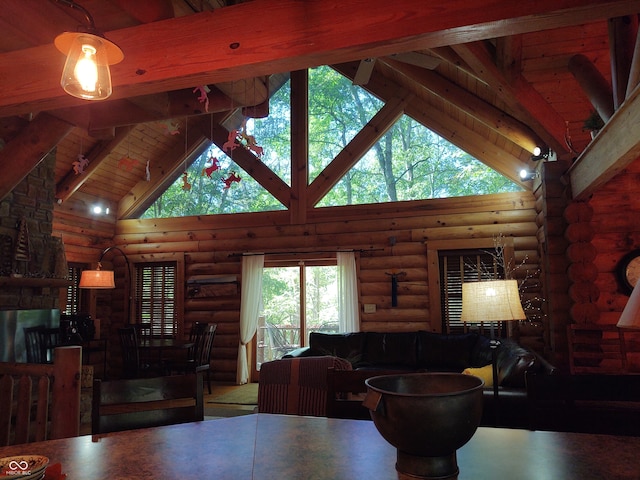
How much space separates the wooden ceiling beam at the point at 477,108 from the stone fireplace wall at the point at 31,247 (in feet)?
15.8

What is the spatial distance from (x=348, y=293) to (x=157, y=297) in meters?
3.54

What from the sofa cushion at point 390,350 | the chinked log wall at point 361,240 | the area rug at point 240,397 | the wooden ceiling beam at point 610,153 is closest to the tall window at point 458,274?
the chinked log wall at point 361,240

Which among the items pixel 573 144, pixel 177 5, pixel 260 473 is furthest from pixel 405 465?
pixel 573 144

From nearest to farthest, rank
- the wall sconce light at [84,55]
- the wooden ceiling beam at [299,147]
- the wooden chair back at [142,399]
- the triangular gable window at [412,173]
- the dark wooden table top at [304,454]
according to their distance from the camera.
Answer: the dark wooden table top at [304,454], the wall sconce light at [84,55], the wooden chair back at [142,399], the triangular gable window at [412,173], the wooden ceiling beam at [299,147]

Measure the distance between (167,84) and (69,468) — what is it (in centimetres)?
186

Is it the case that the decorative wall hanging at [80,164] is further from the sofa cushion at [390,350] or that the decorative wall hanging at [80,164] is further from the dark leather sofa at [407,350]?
the sofa cushion at [390,350]

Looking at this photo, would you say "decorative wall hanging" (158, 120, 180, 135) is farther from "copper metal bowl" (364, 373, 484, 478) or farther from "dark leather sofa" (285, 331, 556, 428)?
"copper metal bowl" (364, 373, 484, 478)

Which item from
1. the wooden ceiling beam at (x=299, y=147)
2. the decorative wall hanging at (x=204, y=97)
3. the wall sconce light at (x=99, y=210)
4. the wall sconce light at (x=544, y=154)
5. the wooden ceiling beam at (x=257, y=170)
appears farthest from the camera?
the wall sconce light at (x=99, y=210)

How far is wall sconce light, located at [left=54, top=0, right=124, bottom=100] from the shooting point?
1.74 meters

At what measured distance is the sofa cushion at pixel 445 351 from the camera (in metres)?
6.27

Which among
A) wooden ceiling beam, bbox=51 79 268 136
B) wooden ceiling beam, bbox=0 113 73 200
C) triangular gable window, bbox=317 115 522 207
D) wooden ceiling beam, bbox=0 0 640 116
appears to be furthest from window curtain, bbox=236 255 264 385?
wooden ceiling beam, bbox=0 0 640 116

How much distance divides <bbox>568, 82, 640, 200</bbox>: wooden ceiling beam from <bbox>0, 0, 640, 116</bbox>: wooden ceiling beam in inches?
66.9

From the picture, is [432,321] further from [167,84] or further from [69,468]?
[69,468]

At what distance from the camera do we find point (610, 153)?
3881mm
